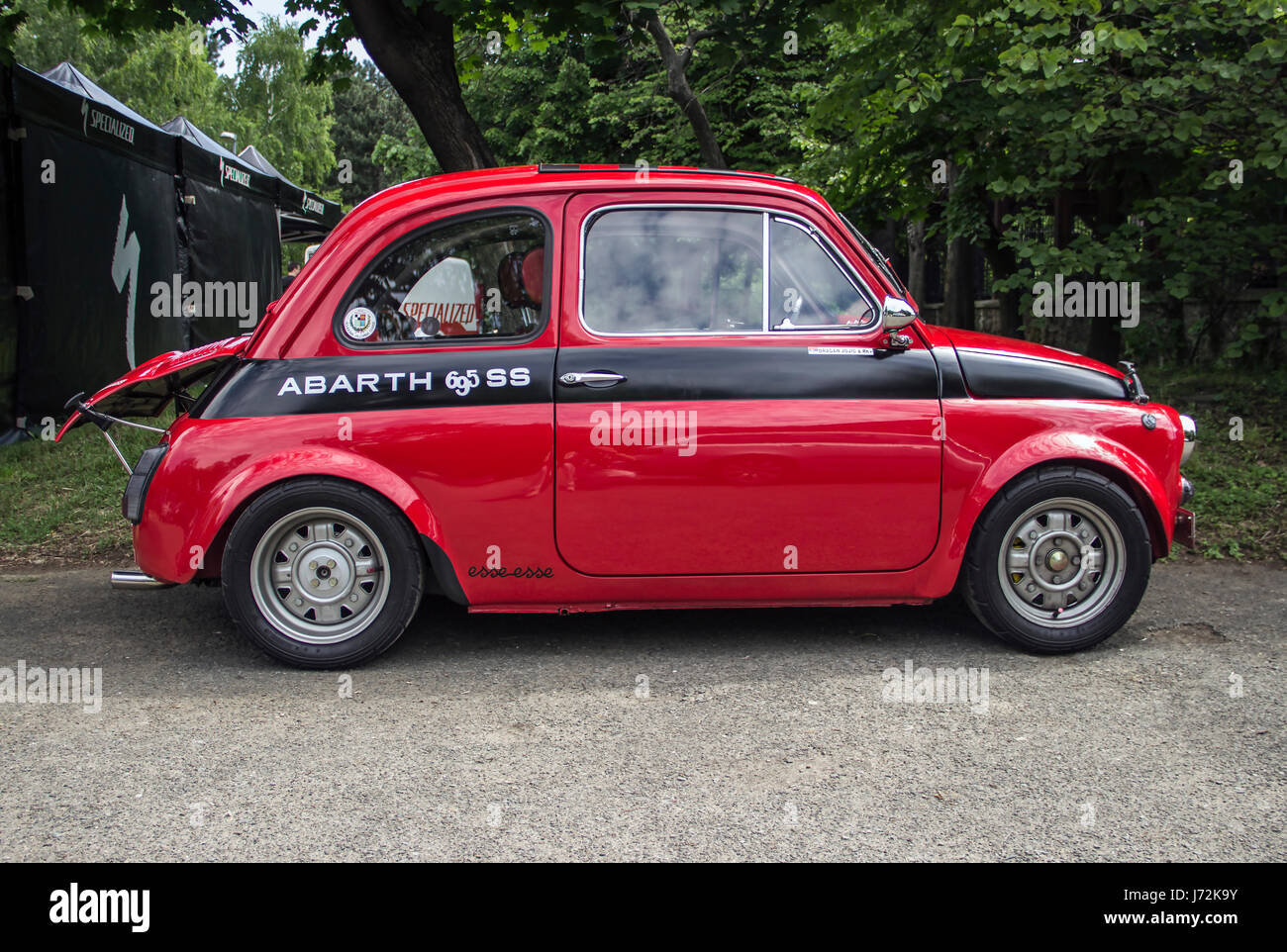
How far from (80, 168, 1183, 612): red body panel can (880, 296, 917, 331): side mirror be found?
5.2 inches

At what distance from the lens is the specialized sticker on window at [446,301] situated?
4.53m

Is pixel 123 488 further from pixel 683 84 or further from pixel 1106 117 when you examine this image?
pixel 683 84

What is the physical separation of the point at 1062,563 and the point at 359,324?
2960 mm

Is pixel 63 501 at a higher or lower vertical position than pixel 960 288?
lower

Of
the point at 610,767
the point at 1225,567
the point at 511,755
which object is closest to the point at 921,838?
the point at 610,767

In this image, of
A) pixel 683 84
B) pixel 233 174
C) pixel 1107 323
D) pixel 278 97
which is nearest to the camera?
pixel 1107 323

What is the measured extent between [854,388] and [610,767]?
1.83 metres

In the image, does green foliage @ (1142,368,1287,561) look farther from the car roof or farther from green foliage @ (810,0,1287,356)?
the car roof

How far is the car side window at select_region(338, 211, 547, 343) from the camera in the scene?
14.7 feet

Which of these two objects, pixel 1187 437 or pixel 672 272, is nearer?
pixel 672 272

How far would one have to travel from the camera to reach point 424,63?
8.54 m

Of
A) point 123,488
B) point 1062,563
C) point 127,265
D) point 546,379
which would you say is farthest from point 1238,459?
point 127,265

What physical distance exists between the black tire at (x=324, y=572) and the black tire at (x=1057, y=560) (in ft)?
7.38

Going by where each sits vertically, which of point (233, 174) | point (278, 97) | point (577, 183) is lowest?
point (577, 183)
